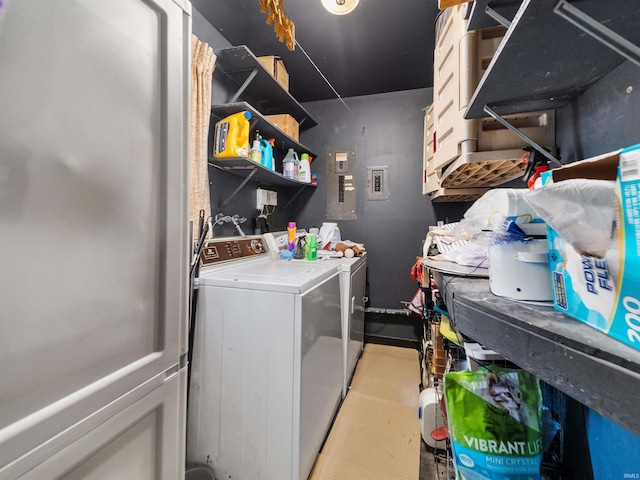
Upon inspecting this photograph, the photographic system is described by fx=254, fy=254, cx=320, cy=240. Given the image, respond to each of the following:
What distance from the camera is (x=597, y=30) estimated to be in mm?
548

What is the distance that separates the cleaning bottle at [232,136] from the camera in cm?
174

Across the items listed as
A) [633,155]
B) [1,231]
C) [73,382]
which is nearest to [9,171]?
[1,231]

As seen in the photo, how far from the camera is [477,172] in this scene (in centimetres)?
142

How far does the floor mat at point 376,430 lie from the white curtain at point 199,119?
159 centimetres

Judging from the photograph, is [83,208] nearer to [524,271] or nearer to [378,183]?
[524,271]

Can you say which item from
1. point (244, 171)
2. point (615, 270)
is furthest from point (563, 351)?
point (244, 171)

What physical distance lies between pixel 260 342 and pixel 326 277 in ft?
1.82

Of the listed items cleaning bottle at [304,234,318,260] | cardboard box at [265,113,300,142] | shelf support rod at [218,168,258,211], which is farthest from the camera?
cardboard box at [265,113,300,142]

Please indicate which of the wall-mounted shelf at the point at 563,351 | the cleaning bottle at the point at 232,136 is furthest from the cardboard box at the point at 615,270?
the cleaning bottle at the point at 232,136

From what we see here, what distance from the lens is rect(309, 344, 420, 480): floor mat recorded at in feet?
4.61

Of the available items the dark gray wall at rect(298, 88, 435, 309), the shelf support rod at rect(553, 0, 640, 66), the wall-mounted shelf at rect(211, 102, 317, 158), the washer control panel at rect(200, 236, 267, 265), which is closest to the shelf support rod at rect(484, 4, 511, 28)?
the shelf support rod at rect(553, 0, 640, 66)

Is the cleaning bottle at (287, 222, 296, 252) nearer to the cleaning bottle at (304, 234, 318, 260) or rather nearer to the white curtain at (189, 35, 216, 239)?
the cleaning bottle at (304, 234, 318, 260)

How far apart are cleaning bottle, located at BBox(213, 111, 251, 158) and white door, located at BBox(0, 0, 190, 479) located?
3.34 ft

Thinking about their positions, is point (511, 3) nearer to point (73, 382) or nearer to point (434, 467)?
point (73, 382)
